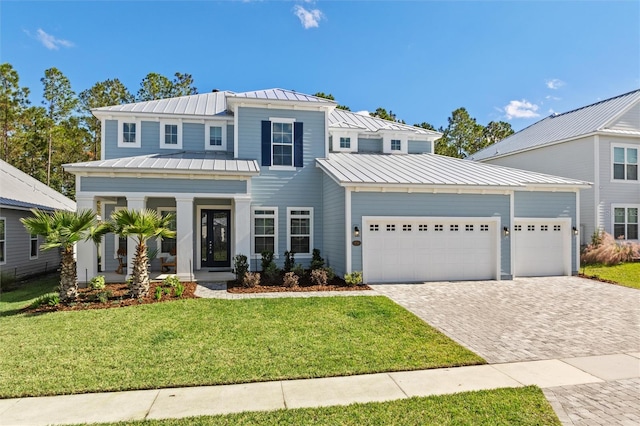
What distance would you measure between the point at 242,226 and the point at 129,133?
6628mm

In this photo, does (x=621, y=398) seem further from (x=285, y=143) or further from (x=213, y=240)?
(x=213, y=240)

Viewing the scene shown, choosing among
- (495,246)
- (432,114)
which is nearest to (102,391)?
(495,246)

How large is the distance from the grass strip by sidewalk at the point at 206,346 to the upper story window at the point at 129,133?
8.19 meters

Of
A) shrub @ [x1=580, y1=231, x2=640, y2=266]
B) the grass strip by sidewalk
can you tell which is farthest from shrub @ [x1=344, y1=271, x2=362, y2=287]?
shrub @ [x1=580, y1=231, x2=640, y2=266]

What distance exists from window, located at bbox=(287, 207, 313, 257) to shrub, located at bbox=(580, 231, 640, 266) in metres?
12.5

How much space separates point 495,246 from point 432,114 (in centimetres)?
2828

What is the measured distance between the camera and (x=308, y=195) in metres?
14.4

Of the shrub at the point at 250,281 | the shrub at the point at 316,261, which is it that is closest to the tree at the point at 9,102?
the shrub at the point at 250,281

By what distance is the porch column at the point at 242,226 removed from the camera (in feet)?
40.1

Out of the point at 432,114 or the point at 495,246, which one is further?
the point at 432,114

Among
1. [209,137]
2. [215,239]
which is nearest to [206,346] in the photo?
[215,239]

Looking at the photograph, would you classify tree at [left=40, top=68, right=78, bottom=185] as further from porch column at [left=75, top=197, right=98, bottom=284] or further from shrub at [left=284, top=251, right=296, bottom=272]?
shrub at [left=284, top=251, right=296, bottom=272]

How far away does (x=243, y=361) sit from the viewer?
216 inches

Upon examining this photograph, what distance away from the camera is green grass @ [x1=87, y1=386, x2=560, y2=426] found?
3844 millimetres
